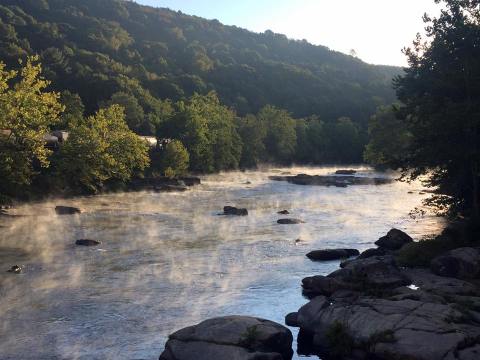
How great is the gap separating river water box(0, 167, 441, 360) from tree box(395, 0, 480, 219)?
314 inches

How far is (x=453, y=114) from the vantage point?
30.1 m

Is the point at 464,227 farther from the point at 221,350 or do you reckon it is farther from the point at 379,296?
the point at 221,350

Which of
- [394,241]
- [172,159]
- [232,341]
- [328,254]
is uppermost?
[172,159]

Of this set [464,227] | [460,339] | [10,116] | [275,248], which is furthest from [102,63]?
[460,339]

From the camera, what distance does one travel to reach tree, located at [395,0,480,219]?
101 feet

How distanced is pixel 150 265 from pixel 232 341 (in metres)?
15.7

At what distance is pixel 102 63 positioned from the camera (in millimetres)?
149750

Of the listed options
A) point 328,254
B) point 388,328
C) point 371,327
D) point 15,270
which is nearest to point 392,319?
point 388,328

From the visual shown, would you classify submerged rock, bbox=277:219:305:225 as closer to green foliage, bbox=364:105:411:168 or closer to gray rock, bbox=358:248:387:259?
gray rock, bbox=358:248:387:259

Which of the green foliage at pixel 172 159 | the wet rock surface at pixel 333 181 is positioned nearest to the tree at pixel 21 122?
the green foliage at pixel 172 159

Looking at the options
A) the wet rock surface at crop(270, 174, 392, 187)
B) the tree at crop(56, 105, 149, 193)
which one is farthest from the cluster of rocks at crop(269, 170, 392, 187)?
the tree at crop(56, 105, 149, 193)

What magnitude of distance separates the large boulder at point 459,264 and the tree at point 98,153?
4292cm

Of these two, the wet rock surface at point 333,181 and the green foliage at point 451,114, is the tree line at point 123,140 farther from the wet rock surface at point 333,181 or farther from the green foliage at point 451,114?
the green foliage at point 451,114

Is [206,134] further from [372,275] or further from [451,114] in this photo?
[372,275]
